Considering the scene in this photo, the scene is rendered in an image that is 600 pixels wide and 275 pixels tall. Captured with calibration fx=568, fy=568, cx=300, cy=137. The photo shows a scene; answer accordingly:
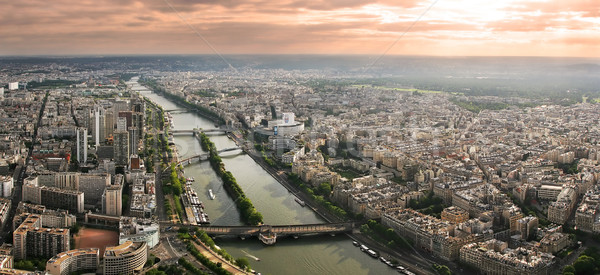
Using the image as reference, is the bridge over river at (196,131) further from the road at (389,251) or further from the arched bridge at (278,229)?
the arched bridge at (278,229)

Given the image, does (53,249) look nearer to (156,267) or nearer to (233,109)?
(156,267)

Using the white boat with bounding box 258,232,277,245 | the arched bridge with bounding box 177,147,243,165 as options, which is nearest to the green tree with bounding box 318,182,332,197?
the white boat with bounding box 258,232,277,245

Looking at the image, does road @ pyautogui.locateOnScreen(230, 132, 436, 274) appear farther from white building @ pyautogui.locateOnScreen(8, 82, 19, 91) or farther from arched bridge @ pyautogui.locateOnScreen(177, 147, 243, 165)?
white building @ pyautogui.locateOnScreen(8, 82, 19, 91)

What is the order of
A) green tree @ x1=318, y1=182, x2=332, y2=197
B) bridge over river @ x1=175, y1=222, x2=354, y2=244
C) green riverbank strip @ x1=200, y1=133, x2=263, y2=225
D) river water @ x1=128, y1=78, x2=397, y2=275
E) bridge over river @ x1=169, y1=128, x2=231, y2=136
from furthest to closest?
bridge over river @ x1=169, y1=128, x2=231, y2=136
green tree @ x1=318, y1=182, x2=332, y2=197
green riverbank strip @ x1=200, y1=133, x2=263, y2=225
bridge over river @ x1=175, y1=222, x2=354, y2=244
river water @ x1=128, y1=78, x2=397, y2=275

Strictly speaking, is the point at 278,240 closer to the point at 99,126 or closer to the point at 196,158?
the point at 196,158

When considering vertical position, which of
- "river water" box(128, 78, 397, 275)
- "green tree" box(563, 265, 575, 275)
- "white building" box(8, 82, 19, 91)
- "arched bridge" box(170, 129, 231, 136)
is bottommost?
"river water" box(128, 78, 397, 275)

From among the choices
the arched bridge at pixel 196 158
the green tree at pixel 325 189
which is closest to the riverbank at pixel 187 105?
the arched bridge at pixel 196 158

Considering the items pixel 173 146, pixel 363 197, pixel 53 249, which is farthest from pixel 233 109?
pixel 53 249

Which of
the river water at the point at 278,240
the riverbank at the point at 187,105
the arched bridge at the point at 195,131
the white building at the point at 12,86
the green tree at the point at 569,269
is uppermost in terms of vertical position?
the white building at the point at 12,86

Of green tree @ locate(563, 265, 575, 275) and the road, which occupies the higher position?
green tree @ locate(563, 265, 575, 275)
